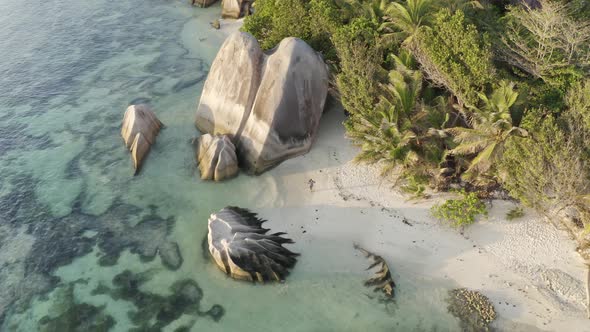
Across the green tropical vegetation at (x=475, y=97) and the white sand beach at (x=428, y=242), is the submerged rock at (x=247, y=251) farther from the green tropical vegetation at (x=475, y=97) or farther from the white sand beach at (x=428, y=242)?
the green tropical vegetation at (x=475, y=97)

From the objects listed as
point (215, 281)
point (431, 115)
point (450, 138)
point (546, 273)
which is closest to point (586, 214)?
point (546, 273)

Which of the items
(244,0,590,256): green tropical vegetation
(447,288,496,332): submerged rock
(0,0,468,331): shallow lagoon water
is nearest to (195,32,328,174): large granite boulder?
(244,0,590,256): green tropical vegetation

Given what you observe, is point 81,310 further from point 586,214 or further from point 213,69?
point 586,214

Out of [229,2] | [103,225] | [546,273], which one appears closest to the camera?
[546,273]

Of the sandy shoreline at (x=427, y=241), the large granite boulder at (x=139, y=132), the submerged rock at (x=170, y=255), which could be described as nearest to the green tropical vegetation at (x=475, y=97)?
the sandy shoreline at (x=427, y=241)

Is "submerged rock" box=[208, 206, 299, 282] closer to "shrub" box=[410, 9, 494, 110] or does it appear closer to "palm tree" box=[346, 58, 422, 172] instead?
"palm tree" box=[346, 58, 422, 172]

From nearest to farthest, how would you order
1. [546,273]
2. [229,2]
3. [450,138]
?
[546,273], [450,138], [229,2]

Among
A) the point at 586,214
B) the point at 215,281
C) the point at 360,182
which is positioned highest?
the point at 586,214
